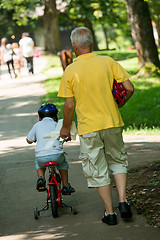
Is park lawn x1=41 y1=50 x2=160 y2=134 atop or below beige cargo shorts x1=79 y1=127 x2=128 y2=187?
below

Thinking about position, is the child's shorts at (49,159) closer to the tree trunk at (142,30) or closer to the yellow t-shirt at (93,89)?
the yellow t-shirt at (93,89)

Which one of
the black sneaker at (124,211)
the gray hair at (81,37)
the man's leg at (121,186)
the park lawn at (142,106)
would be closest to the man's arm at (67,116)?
the gray hair at (81,37)

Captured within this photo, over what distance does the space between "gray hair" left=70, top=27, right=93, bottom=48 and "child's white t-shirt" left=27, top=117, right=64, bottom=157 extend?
1.11 metres

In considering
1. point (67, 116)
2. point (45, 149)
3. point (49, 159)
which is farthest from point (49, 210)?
point (67, 116)

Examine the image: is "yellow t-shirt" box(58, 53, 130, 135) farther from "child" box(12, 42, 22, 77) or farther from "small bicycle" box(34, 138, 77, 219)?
"child" box(12, 42, 22, 77)

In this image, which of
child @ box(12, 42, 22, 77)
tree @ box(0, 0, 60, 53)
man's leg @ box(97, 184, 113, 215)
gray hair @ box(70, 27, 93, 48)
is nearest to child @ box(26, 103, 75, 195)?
man's leg @ box(97, 184, 113, 215)

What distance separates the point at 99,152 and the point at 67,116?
510mm

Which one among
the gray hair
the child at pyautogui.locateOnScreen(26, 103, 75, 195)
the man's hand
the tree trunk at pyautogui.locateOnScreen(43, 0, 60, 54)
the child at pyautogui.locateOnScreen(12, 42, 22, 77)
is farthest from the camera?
the tree trunk at pyautogui.locateOnScreen(43, 0, 60, 54)

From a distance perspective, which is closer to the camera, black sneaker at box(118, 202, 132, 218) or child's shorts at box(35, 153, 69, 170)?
black sneaker at box(118, 202, 132, 218)

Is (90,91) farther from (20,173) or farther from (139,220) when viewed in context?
(20,173)

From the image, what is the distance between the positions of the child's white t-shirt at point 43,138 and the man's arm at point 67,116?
0.34m

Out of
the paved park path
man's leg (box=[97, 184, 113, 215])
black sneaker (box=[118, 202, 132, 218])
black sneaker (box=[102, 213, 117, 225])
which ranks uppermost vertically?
man's leg (box=[97, 184, 113, 215])

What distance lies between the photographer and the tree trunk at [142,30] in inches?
658

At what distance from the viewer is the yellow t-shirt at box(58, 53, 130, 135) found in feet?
16.0
